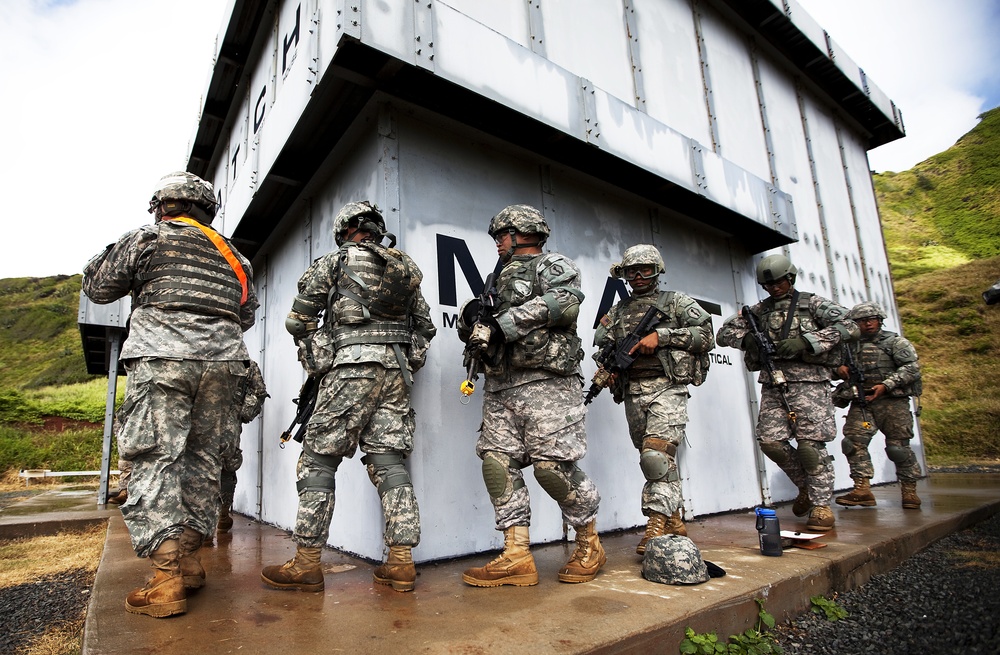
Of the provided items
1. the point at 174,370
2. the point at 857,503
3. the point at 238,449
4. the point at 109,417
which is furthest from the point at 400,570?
the point at 109,417

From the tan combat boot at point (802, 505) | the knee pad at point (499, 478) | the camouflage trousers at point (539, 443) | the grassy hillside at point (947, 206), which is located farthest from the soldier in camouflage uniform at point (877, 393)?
the grassy hillside at point (947, 206)

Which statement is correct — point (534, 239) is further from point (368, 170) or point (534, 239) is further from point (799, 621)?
point (799, 621)

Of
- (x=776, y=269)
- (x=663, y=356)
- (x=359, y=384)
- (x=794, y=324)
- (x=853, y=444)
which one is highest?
(x=776, y=269)

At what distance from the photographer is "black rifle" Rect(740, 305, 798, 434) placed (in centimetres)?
418

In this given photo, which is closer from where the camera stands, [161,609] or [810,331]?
[161,609]

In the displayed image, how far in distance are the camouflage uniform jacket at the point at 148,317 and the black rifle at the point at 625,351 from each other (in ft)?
7.18

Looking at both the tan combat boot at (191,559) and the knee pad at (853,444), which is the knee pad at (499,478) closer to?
the tan combat boot at (191,559)

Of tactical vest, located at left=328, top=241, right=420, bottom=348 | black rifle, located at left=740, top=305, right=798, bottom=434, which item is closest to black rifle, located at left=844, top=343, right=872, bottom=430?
black rifle, located at left=740, top=305, right=798, bottom=434

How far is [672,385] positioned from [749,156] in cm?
440

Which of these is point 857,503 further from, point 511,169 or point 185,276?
point 185,276

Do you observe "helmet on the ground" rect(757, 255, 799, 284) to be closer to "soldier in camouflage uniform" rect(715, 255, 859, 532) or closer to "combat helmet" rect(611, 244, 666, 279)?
"soldier in camouflage uniform" rect(715, 255, 859, 532)

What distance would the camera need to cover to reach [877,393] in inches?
225

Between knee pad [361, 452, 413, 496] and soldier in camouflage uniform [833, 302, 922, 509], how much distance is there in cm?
477

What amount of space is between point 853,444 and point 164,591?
20.5ft
